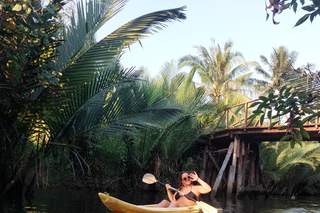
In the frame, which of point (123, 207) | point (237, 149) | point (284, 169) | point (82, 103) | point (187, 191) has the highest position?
point (82, 103)

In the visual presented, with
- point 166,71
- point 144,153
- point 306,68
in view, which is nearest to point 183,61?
point 166,71

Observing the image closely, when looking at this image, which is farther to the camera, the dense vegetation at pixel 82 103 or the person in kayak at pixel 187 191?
the person in kayak at pixel 187 191

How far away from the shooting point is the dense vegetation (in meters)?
5.04

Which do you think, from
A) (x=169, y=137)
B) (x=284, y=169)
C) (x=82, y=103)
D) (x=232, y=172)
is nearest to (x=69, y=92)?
(x=82, y=103)

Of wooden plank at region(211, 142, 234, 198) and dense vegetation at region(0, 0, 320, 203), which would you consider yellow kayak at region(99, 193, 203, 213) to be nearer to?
dense vegetation at region(0, 0, 320, 203)

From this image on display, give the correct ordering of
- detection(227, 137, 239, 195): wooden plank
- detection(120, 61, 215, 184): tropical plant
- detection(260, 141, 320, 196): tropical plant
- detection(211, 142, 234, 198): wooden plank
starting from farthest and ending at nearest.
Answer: detection(260, 141, 320, 196): tropical plant, detection(211, 142, 234, 198): wooden plank, detection(227, 137, 239, 195): wooden plank, detection(120, 61, 215, 184): tropical plant

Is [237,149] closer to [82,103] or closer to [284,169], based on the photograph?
[284,169]

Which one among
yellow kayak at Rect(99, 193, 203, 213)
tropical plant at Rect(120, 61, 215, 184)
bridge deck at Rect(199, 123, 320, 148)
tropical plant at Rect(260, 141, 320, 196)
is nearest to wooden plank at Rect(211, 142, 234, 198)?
bridge deck at Rect(199, 123, 320, 148)

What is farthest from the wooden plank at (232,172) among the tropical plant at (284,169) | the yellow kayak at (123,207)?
the yellow kayak at (123,207)

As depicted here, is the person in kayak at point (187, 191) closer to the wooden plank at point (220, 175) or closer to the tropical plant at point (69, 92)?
the tropical plant at point (69, 92)

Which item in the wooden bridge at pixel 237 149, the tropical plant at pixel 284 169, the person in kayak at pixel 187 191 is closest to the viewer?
the person in kayak at pixel 187 191

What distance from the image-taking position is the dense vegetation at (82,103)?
5.04m

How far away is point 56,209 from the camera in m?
7.88

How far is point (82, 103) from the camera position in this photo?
7293 millimetres
